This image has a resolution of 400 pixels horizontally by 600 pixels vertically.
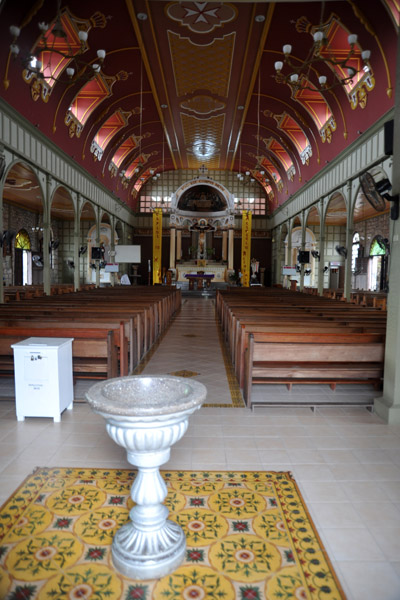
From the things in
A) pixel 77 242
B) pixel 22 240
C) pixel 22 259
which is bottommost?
pixel 22 259

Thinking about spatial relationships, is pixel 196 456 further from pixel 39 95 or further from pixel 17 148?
pixel 39 95

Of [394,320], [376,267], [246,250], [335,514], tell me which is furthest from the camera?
[246,250]

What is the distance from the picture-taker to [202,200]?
2755 centimetres

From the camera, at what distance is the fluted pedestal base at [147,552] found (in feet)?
7.00

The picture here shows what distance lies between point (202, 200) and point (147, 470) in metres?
26.4

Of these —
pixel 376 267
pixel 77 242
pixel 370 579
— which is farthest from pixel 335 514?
pixel 376 267

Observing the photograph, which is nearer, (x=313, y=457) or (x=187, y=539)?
(x=187, y=539)

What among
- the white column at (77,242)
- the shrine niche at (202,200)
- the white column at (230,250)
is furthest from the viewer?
the shrine niche at (202,200)

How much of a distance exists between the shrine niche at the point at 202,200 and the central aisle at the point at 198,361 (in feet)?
58.7

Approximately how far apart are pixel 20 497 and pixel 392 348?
3772 millimetres

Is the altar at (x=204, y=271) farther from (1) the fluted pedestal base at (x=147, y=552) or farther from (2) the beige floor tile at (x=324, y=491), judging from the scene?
(1) the fluted pedestal base at (x=147, y=552)

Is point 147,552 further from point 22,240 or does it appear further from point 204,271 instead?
point 204,271

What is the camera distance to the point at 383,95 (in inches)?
415

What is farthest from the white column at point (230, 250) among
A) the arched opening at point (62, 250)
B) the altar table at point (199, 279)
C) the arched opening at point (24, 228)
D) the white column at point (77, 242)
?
the white column at point (77, 242)
